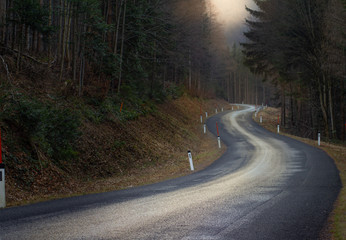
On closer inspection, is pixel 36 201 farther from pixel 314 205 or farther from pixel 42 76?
pixel 42 76

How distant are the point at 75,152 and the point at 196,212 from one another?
6796 millimetres

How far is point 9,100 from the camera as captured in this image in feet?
33.4

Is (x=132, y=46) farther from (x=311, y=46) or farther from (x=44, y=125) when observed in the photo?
(x=44, y=125)

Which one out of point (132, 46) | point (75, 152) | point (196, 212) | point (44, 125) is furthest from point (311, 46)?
point (196, 212)

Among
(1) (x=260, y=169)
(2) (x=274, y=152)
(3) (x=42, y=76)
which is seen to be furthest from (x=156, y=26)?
(1) (x=260, y=169)

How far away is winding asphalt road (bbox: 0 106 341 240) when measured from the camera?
4.87 meters

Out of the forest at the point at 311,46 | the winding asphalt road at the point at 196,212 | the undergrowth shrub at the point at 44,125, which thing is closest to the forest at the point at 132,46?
the forest at the point at 311,46

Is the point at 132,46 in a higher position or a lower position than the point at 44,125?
higher

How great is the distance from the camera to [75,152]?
38.2ft

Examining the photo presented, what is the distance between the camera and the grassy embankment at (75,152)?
9.02 meters

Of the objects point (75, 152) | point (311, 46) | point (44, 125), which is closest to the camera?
point (44, 125)

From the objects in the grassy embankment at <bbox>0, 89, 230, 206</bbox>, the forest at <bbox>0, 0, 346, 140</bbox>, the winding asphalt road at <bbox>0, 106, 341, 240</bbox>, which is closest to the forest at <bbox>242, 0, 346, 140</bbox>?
the forest at <bbox>0, 0, 346, 140</bbox>

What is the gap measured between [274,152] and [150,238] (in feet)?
49.2

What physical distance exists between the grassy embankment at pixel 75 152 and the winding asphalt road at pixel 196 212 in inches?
66.9
